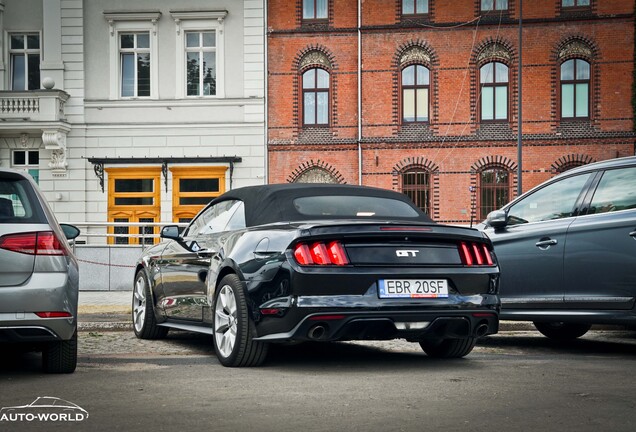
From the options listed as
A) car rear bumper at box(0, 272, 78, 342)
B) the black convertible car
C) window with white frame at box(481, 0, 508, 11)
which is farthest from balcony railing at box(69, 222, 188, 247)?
window with white frame at box(481, 0, 508, 11)

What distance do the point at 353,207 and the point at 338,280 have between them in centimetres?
138

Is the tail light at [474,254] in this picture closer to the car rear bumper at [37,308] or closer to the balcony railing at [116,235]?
the car rear bumper at [37,308]

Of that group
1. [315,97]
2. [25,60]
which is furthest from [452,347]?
[25,60]

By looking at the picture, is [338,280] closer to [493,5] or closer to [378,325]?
[378,325]

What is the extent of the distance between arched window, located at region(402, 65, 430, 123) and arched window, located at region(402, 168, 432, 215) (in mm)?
1767

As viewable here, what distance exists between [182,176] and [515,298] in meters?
25.6

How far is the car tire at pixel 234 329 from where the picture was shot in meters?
7.28

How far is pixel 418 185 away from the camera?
34500 mm

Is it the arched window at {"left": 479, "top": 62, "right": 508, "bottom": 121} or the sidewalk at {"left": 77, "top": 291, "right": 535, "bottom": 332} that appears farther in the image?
the arched window at {"left": 479, "top": 62, "right": 508, "bottom": 121}

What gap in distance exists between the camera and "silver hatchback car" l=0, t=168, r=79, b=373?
6.66m

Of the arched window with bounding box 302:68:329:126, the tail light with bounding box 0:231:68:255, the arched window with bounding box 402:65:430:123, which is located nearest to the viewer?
the tail light with bounding box 0:231:68:255

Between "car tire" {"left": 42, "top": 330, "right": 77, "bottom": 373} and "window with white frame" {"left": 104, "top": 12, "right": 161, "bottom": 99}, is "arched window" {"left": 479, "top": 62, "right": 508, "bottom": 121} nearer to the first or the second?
"window with white frame" {"left": 104, "top": 12, "right": 161, "bottom": 99}

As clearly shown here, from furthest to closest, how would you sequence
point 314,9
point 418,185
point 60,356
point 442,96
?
1. point 314,9
2. point 418,185
3. point 442,96
4. point 60,356

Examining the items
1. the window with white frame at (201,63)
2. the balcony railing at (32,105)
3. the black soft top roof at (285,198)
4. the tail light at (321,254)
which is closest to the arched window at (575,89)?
the window with white frame at (201,63)
